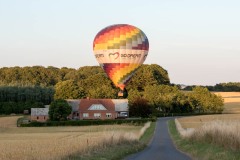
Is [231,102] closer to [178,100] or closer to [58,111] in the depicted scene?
[178,100]

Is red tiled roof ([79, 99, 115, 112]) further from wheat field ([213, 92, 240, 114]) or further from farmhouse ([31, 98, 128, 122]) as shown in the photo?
wheat field ([213, 92, 240, 114])

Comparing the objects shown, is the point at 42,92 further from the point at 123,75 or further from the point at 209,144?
the point at 209,144

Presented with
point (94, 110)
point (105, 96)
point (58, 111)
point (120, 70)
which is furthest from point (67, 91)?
point (120, 70)

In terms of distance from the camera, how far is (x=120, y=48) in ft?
287

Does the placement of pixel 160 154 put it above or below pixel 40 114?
below

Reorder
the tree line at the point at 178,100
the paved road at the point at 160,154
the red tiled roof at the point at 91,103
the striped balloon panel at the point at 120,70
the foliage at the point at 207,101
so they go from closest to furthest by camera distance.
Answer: the paved road at the point at 160,154 < the striped balloon panel at the point at 120,70 < the red tiled roof at the point at 91,103 < the tree line at the point at 178,100 < the foliage at the point at 207,101

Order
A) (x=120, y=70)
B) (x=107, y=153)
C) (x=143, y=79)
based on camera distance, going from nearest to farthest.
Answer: (x=107, y=153) < (x=120, y=70) < (x=143, y=79)

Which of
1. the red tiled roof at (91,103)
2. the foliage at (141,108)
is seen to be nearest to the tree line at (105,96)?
the foliage at (141,108)

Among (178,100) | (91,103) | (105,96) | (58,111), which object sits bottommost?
(58,111)

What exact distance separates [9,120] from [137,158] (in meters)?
79.0

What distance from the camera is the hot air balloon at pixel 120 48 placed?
86938 mm

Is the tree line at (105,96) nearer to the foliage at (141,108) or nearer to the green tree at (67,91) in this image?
the green tree at (67,91)

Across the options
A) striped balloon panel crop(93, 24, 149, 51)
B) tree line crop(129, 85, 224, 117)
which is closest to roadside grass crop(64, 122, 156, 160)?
striped balloon panel crop(93, 24, 149, 51)

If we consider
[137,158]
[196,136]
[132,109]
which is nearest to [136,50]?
[132,109]
